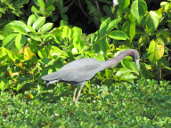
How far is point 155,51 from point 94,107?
1296 mm

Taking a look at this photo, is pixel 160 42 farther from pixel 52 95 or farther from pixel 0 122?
pixel 0 122

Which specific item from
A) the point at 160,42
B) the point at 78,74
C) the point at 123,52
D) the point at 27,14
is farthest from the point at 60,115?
the point at 27,14

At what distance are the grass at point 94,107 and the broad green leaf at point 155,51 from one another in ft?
0.99

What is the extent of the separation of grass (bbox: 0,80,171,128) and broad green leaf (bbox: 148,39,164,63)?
30cm

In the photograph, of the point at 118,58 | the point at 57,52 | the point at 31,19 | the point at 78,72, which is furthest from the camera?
the point at 31,19

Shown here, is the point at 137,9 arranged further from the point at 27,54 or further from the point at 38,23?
the point at 27,54

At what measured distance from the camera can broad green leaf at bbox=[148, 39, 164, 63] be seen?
22.6 feet

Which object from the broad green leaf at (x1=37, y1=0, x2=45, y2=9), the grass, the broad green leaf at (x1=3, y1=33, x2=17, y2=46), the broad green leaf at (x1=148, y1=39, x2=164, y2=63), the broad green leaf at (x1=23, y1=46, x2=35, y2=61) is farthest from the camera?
the broad green leaf at (x1=37, y1=0, x2=45, y2=9)

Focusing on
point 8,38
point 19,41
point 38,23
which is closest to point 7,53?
point 8,38

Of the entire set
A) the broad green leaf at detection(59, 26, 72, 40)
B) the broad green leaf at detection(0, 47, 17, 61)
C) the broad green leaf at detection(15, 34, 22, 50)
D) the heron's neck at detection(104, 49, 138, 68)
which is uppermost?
the broad green leaf at detection(15, 34, 22, 50)

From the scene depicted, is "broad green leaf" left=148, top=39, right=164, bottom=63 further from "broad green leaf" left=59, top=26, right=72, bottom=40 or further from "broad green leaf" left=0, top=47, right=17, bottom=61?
"broad green leaf" left=0, top=47, right=17, bottom=61

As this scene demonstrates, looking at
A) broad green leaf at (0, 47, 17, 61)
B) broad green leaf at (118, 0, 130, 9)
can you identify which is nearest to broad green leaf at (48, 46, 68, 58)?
broad green leaf at (0, 47, 17, 61)

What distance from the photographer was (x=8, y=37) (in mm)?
6547

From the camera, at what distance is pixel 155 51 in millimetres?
6895
